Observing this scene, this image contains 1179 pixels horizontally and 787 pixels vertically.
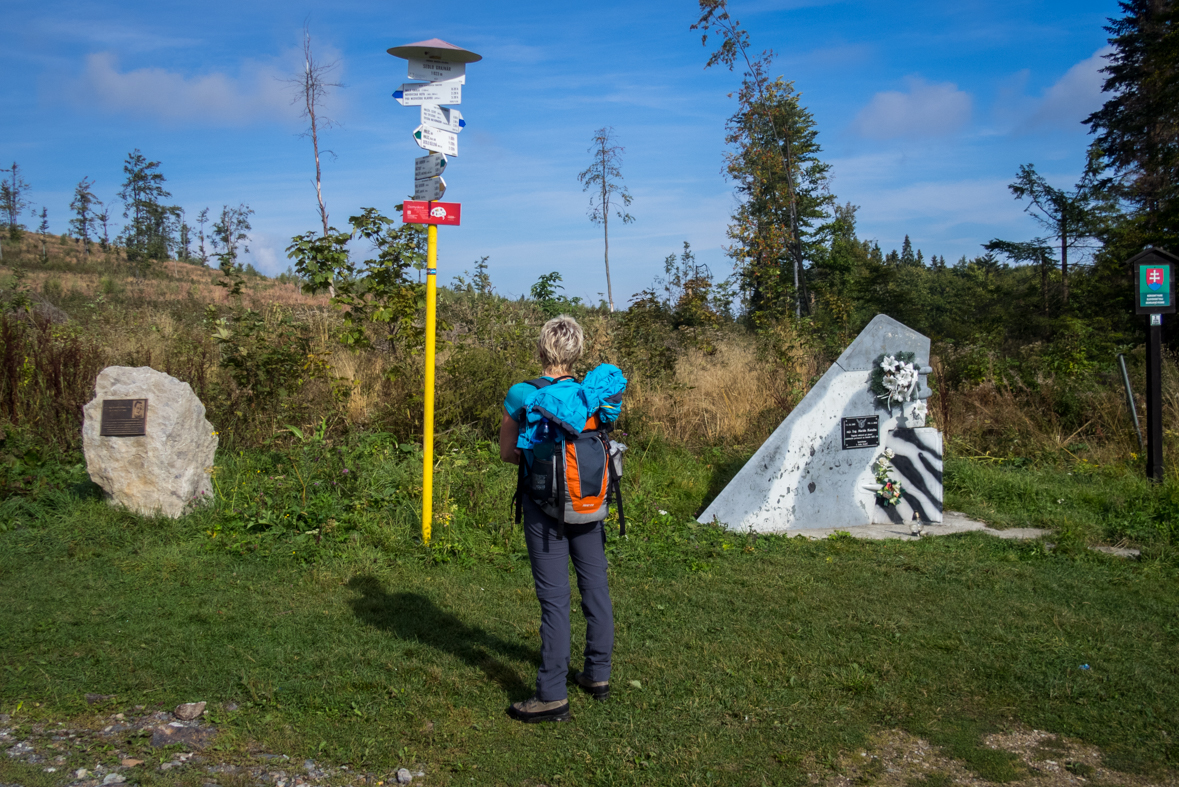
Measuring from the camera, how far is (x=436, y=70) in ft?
17.5

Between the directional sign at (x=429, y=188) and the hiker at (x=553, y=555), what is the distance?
2517 mm

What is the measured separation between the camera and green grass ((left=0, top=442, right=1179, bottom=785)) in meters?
3.13

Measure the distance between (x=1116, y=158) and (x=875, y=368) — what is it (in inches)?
772

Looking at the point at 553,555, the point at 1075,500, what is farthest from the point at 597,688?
the point at 1075,500

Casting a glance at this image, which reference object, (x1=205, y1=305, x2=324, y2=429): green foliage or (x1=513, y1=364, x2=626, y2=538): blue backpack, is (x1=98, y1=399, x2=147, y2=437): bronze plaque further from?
(x1=513, y1=364, x2=626, y2=538): blue backpack

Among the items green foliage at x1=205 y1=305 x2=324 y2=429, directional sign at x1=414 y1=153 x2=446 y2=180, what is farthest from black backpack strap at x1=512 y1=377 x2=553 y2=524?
green foliage at x1=205 y1=305 x2=324 y2=429

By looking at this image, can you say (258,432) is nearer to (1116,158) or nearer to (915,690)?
(915,690)

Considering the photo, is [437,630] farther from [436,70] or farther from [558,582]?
[436,70]

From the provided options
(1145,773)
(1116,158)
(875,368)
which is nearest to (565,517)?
(1145,773)

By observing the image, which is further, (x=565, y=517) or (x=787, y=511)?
(x=787, y=511)

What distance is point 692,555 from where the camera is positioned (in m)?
5.65

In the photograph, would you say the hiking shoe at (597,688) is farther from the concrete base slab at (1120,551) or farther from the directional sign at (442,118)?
the concrete base slab at (1120,551)

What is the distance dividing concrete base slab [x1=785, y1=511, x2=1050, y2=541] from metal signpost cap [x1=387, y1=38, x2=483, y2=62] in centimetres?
449

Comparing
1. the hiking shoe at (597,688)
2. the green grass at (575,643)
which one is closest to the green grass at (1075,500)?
the green grass at (575,643)
